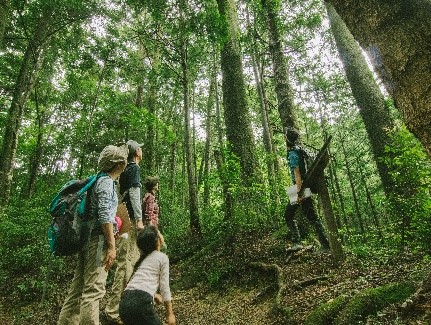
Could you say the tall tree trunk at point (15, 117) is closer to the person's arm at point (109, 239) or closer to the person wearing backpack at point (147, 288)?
the person's arm at point (109, 239)

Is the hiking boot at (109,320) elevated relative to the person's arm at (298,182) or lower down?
lower down

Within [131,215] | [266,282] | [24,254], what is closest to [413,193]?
[266,282]

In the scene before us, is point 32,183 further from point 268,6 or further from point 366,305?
point 366,305

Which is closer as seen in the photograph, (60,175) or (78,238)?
(78,238)

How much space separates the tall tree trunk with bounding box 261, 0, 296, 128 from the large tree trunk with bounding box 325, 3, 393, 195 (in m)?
1.63

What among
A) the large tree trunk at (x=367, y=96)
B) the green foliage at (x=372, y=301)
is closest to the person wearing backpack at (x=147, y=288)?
the green foliage at (x=372, y=301)

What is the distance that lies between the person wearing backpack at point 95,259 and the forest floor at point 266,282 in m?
2.12

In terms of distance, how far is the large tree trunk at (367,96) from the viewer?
A: 8.41m

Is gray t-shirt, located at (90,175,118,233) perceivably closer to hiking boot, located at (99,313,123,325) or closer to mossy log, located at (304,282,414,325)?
hiking boot, located at (99,313,123,325)

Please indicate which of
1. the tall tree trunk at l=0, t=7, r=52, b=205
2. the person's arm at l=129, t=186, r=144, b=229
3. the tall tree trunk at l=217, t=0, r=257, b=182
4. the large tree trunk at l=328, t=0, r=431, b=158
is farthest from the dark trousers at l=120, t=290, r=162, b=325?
the tall tree trunk at l=0, t=7, r=52, b=205

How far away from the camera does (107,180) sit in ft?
12.4

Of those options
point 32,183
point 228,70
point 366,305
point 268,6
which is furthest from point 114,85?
point 366,305

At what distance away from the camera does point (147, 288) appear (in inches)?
135

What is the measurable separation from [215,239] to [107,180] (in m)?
5.37
